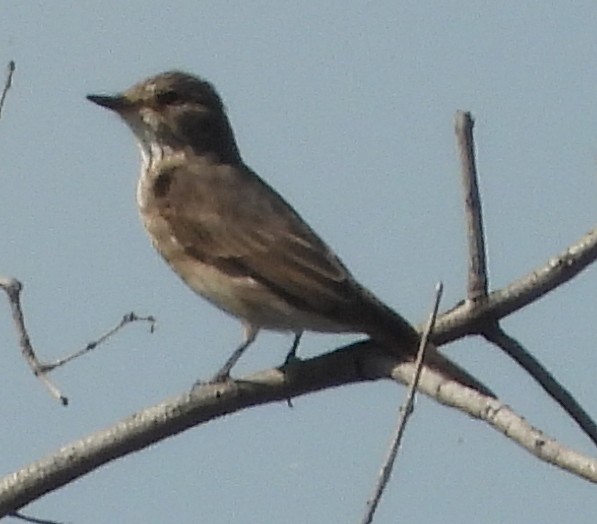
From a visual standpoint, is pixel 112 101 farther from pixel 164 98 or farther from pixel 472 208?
pixel 472 208

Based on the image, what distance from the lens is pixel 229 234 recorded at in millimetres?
8305

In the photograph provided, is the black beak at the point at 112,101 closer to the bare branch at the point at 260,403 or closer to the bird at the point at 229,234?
the bird at the point at 229,234

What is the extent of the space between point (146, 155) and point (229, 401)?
9.95ft

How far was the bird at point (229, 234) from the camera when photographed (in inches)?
293

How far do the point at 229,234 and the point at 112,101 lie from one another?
1175 mm

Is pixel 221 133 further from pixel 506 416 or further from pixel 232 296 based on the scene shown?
pixel 506 416

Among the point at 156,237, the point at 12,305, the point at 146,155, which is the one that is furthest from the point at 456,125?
the point at 146,155

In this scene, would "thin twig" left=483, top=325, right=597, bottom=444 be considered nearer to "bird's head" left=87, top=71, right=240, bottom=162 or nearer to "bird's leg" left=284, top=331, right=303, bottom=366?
"bird's leg" left=284, top=331, right=303, bottom=366

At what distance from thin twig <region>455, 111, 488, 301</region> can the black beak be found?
3.24m

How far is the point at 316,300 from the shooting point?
757 centimetres

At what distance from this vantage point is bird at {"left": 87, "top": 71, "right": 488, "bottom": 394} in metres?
7.44

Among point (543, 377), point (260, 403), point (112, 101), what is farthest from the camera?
point (112, 101)

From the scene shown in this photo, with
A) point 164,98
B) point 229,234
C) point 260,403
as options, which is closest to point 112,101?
point 164,98

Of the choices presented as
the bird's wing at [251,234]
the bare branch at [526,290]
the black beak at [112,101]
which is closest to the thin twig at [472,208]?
the bare branch at [526,290]
